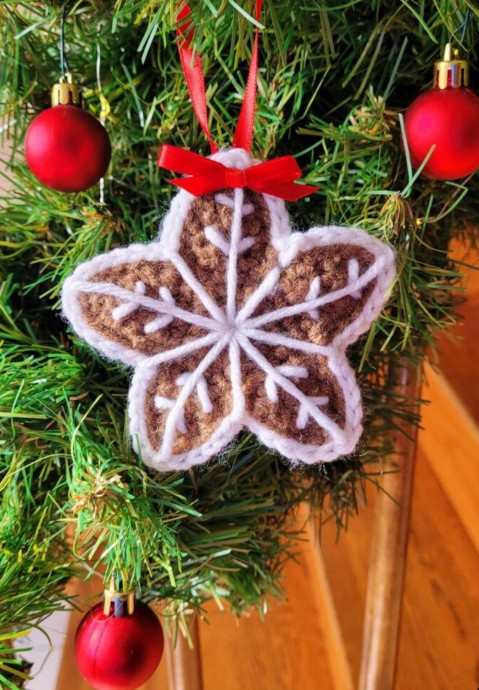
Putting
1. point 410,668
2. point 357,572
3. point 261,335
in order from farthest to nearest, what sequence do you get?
point 357,572
point 410,668
point 261,335

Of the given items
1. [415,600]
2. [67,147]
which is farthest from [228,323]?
[415,600]

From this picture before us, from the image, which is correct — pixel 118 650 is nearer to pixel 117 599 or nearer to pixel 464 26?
pixel 117 599

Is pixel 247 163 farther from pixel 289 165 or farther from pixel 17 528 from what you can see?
pixel 17 528

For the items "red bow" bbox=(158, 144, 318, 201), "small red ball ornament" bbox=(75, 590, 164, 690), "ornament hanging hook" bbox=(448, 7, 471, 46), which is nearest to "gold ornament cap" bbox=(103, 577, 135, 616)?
"small red ball ornament" bbox=(75, 590, 164, 690)

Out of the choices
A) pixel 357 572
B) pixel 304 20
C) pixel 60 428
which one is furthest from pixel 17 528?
pixel 357 572

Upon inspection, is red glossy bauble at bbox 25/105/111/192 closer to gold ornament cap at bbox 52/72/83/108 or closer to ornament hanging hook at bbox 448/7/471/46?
gold ornament cap at bbox 52/72/83/108
